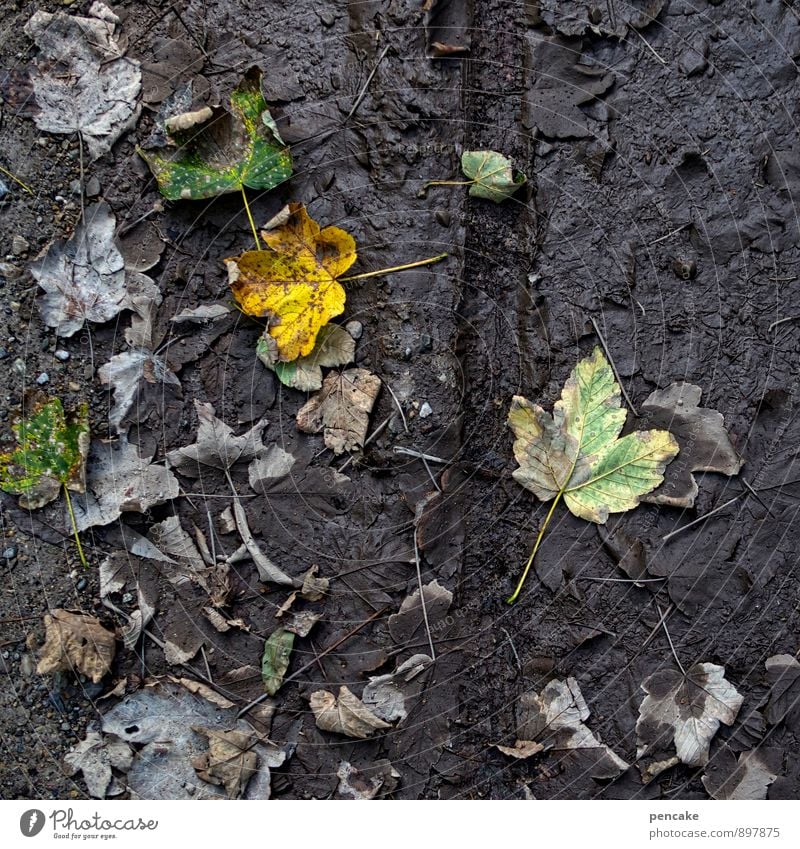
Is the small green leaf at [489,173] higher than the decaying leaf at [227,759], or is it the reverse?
the small green leaf at [489,173]

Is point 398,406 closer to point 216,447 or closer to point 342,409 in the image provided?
point 342,409

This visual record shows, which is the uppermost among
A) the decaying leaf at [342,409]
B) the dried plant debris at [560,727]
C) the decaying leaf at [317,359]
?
the decaying leaf at [317,359]

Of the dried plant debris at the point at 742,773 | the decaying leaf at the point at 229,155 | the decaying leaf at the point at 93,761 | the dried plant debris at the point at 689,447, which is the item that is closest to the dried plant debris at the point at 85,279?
the decaying leaf at the point at 229,155

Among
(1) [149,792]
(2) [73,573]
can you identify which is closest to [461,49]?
(2) [73,573]

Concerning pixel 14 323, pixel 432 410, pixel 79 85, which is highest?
pixel 79 85

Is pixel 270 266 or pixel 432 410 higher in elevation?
pixel 270 266

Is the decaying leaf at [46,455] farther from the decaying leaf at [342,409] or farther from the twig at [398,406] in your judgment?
the twig at [398,406]

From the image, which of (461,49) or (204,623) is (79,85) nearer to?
(461,49)
